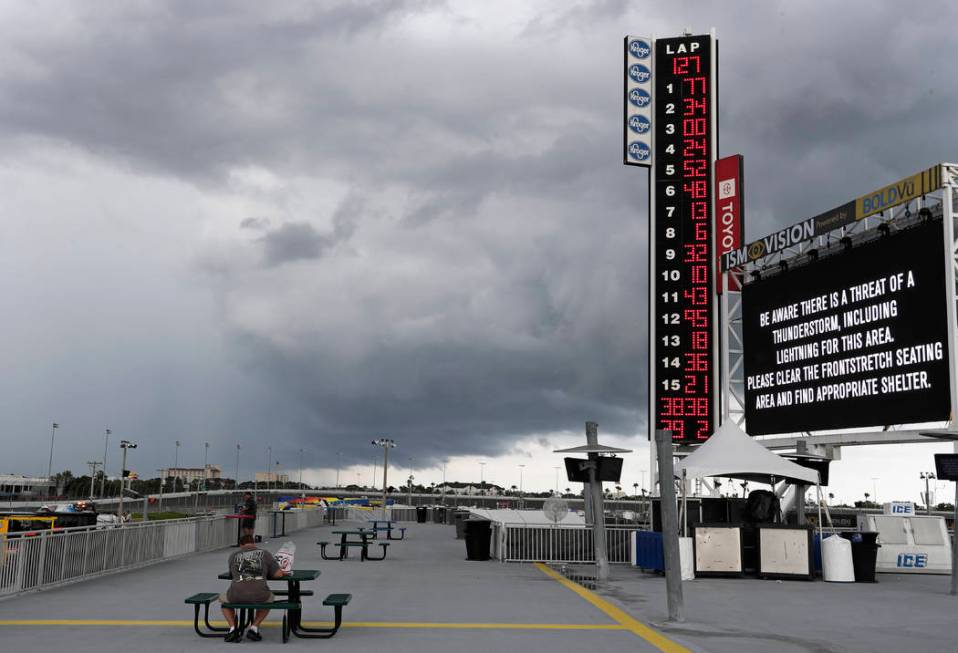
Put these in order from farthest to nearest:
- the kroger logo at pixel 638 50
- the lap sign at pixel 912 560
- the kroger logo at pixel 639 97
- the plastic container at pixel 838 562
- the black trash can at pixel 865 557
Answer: the kroger logo at pixel 638 50, the kroger logo at pixel 639 97, the lap sign at pixel 912 560, the black trash can at pixel 865 557, the plastic container at pixel 838 562

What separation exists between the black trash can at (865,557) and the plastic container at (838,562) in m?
0.17

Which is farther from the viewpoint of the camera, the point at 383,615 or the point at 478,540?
the point at 478,540

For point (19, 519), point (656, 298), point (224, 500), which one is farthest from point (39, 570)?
point (224, 500)

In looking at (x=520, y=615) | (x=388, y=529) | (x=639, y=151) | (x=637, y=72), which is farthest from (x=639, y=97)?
(x=520, y=615)

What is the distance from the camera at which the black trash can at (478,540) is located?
2705 cm

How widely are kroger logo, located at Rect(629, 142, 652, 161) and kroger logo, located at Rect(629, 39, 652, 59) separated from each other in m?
4.34

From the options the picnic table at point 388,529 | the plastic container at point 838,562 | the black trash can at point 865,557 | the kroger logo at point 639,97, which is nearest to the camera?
the plastic container at point 838,562

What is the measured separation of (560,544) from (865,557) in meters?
8.22

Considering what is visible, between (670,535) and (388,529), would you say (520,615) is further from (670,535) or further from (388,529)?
(388,529)

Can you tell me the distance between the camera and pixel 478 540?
2703 cm

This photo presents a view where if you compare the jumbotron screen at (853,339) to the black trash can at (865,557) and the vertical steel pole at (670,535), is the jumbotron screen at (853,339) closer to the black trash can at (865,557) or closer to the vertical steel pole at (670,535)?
the black trash can at (865,557)

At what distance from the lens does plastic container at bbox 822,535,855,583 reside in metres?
21.0

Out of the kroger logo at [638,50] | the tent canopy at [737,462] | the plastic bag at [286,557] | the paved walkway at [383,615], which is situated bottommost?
the paved walkway at [383,615]

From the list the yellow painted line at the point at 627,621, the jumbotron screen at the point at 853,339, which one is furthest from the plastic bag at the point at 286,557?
the jumbotron screen at the point at 853,339
